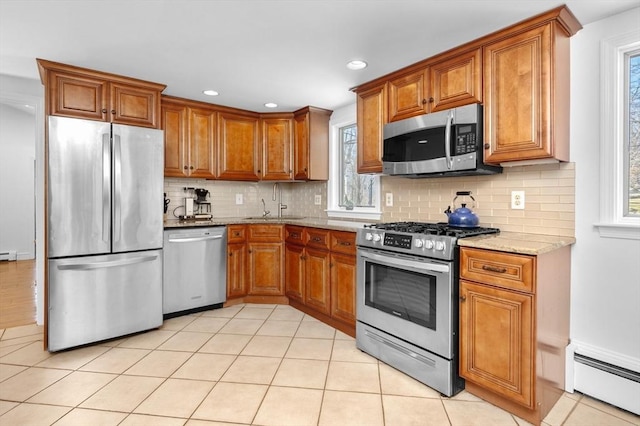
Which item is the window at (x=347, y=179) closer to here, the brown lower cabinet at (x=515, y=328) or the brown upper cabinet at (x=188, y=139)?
the brown upper cabinet at (x=188, y=139)

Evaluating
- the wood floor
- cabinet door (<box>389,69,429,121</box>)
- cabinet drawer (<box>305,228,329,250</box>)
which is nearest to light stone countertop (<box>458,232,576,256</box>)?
cabinet door (<box>389,69,429,121</box>)

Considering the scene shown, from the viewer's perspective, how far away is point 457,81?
2.38m

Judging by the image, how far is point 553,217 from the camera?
85.7 inches

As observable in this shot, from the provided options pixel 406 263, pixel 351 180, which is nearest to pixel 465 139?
pixel 406 263

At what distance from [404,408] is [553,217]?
148 cm

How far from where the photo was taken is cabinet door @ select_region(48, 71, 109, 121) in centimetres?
265

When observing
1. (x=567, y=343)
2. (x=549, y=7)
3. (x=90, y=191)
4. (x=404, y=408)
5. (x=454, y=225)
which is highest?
(x=549, y=7)

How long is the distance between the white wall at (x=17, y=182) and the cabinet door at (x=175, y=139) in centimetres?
446

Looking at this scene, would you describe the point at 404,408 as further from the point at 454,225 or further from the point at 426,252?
the point at 454,225

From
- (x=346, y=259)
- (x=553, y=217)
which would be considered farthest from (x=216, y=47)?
(x=553, y=217)

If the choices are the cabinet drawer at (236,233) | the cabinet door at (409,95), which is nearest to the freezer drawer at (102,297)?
the cabinet drawer at (236,233)

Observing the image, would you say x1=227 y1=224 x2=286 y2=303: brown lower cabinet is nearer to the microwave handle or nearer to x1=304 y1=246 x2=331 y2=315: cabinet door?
x1=304 y1=246 x2=331 y2=315: cabinet door

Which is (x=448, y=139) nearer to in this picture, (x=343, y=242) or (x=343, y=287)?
(x=343, y=242)

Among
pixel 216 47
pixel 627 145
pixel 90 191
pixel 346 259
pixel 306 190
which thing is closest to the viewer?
pixel 627 145
